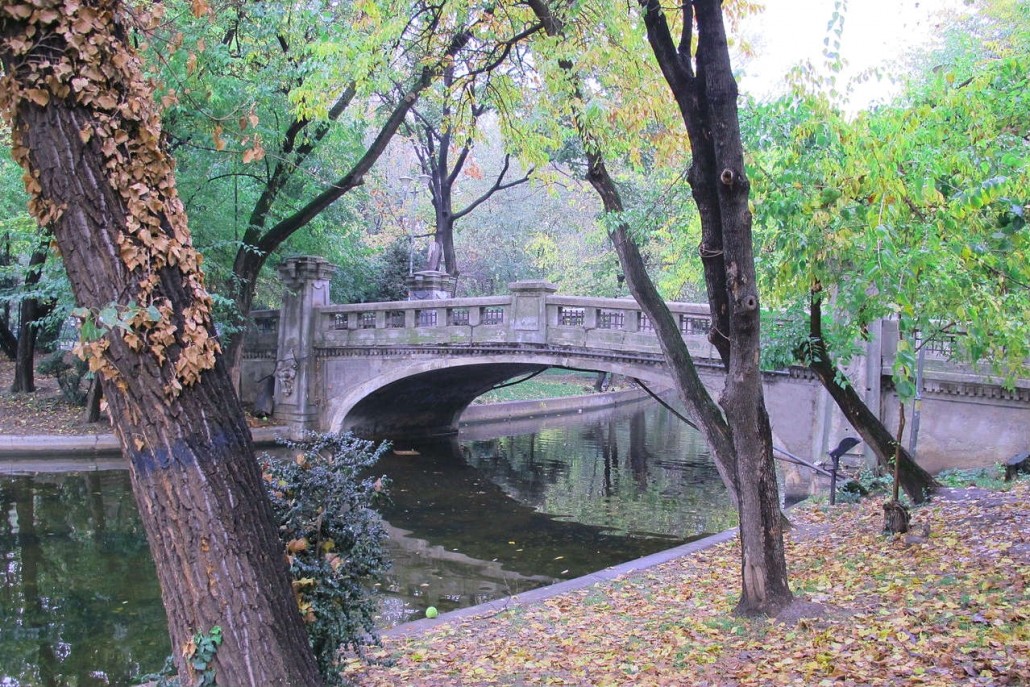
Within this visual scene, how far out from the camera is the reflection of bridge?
38.7ft

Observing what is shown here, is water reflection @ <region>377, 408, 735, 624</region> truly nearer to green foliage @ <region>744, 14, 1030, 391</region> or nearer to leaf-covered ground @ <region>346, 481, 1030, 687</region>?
leaf-covered ground @ <region>346, 481, 1030, 687</region>

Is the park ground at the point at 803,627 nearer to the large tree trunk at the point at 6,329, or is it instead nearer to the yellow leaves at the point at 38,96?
the yellow leaves at the point at 38,96

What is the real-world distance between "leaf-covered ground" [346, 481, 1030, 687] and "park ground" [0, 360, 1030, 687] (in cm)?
1

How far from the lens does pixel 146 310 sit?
9.64 ft

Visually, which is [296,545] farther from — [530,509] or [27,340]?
[27,340]

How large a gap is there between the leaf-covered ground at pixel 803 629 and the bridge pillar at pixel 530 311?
832 centimetres

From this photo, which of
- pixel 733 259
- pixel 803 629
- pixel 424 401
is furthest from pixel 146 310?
pixel 424 401

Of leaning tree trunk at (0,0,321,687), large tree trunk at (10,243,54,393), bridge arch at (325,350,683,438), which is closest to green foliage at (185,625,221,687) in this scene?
leaning tree trunk at (0,0,321,687)

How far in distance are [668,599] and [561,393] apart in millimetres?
22740

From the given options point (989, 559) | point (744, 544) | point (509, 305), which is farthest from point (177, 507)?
point (509, 305)

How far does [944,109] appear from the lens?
17.5 feet

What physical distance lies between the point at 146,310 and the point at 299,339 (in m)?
16.9

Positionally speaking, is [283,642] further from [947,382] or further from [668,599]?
[947,382]

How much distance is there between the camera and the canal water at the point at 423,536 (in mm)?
7445
